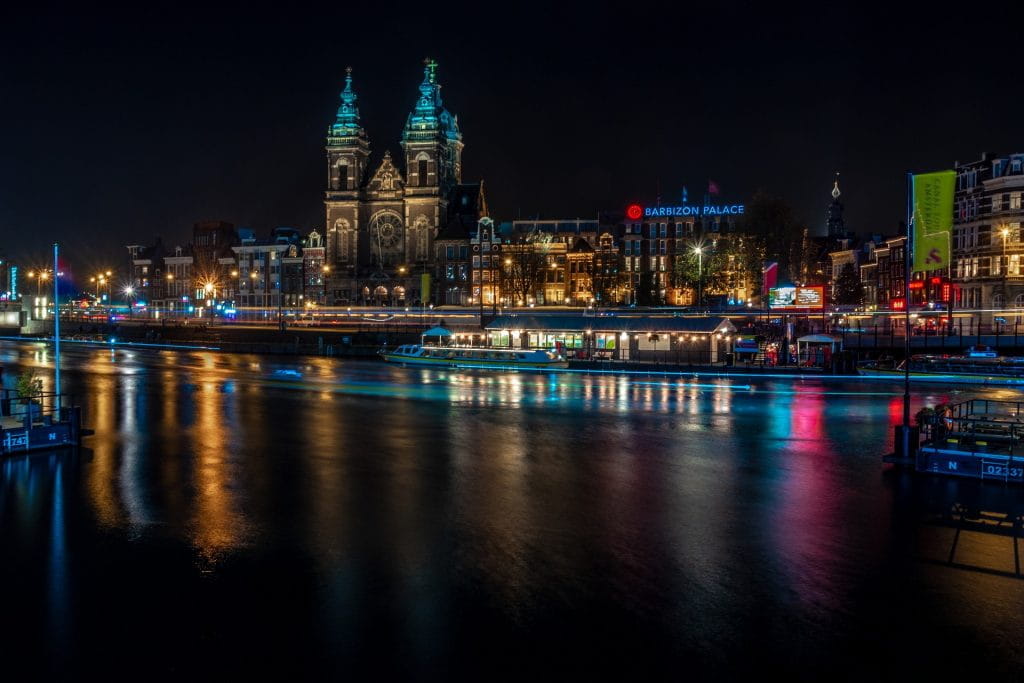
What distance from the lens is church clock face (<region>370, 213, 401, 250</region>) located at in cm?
12925

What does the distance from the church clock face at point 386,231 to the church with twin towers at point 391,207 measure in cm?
16

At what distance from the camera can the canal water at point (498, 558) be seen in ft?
32.9

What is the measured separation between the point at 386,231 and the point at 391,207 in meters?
3.92

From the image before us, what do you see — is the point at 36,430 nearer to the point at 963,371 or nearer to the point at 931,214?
the point at 931,214

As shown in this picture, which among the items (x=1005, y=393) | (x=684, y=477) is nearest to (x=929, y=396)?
(x=1005, y=393)

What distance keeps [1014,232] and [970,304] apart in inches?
335

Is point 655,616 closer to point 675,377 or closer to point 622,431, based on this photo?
point 622,431

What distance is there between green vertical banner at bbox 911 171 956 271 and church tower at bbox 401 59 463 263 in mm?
102650

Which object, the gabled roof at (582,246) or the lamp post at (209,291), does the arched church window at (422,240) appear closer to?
the gabled roof at (582,246)

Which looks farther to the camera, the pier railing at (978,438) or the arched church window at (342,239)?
the arched church window at (342,239)

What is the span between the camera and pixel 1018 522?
16141 millimetres

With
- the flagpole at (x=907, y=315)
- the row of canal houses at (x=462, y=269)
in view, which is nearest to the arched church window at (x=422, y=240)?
the row of canal houses at (x=462, y=269)

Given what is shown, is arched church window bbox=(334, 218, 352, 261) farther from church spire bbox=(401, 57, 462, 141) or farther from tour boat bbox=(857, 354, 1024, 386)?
tour boat bbox=(857, 354, 1024, 386)

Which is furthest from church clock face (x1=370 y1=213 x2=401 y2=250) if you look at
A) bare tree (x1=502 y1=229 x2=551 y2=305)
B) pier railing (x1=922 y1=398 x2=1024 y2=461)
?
pier railing (x1=922 y1=398 x2=1024 y2=461)
